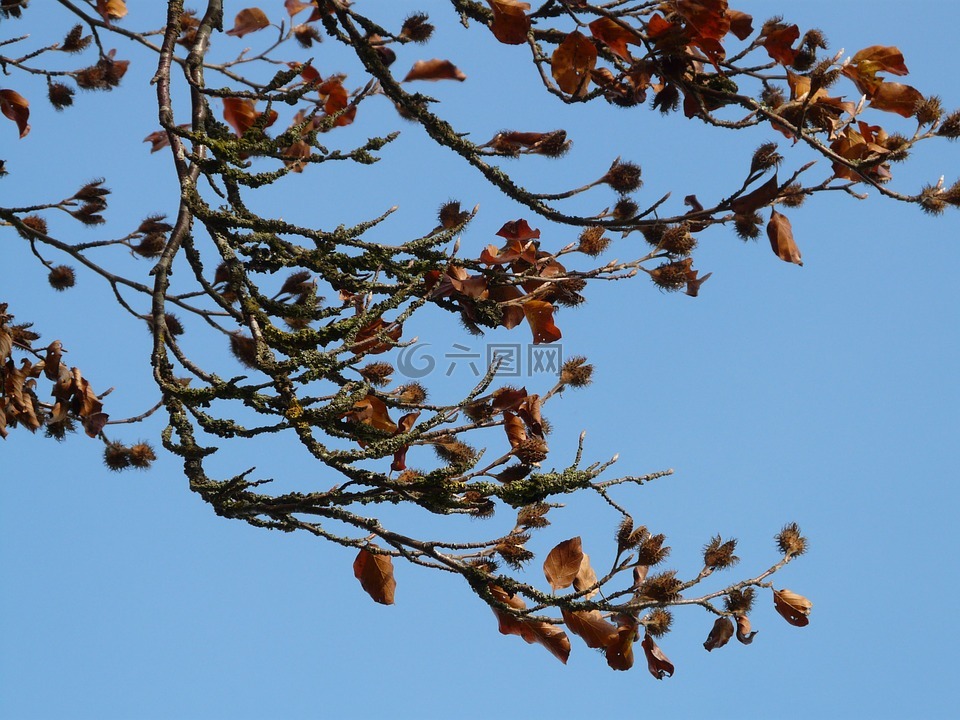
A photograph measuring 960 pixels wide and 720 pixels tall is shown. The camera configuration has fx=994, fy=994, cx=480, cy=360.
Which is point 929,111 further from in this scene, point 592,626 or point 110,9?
point 110,9

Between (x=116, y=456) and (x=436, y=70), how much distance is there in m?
1.81

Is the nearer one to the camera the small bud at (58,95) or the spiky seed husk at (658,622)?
the spiky seed husk at (658,622)

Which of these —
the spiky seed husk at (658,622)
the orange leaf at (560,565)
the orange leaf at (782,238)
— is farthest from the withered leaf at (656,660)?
the orange leaf at (782,238)

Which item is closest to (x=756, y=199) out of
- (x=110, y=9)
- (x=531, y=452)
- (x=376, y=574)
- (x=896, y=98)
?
(x=896, y=98)

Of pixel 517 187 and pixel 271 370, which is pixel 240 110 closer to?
pixel 517 187

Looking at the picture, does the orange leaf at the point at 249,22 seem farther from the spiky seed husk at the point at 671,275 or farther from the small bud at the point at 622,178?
the spiky seed husk at the point at 671,275

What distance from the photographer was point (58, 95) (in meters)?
4.53

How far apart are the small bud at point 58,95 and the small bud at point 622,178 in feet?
8.98

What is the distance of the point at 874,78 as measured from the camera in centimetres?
288

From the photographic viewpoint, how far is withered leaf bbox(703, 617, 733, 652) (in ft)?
8.82

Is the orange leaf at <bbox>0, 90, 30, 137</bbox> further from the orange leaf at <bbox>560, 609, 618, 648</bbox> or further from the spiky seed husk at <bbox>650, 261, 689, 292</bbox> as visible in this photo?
the orange leaf at <bbox>560, 609, 618, 648</bbox>

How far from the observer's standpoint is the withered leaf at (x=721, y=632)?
2.69 meters

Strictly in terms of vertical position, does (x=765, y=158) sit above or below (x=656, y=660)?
above

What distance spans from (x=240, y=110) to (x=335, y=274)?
161 centimetres
